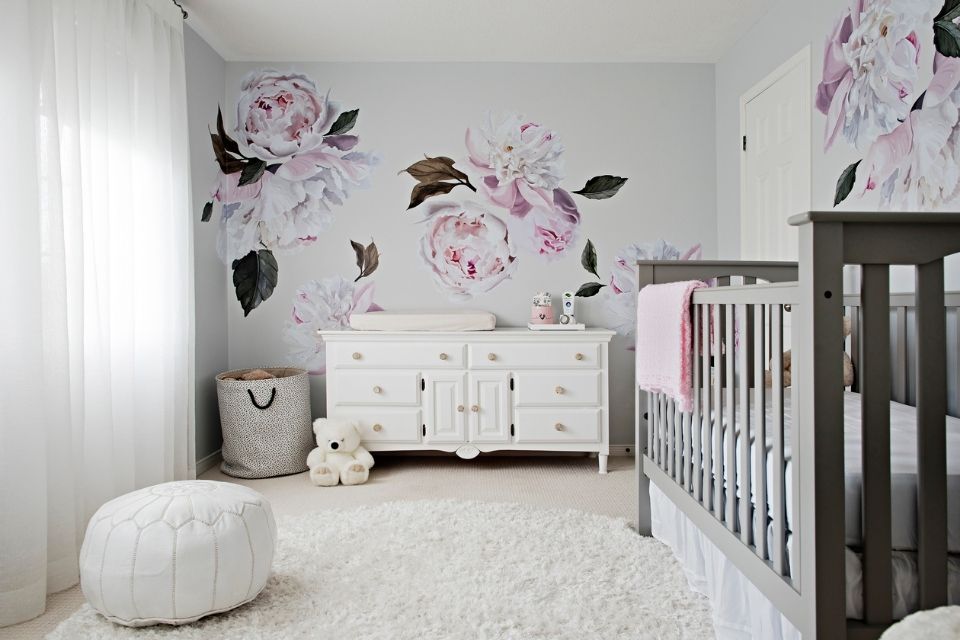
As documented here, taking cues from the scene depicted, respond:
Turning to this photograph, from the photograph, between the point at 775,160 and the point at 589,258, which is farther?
the point at 589,258

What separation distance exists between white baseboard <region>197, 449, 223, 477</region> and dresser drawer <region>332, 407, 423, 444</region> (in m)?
0.72

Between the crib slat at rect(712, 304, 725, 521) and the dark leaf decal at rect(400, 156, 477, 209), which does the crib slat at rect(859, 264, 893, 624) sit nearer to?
the crib slat at rect(712, 304, 725, 521)

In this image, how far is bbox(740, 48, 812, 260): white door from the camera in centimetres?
255

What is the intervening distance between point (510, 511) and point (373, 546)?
0.59m

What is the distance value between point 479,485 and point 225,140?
225cm

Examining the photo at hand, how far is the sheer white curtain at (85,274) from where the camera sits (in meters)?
1.70

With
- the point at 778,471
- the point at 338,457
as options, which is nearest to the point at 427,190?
the point at 338,457

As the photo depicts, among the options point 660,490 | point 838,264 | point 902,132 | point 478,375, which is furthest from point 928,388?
point 478,375

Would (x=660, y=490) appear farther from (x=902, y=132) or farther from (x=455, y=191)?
(x=455, y=191)

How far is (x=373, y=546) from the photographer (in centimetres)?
208

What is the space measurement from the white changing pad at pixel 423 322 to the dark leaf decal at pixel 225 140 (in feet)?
3.76

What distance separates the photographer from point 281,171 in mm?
3383

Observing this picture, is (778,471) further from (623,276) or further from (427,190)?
(427,190)

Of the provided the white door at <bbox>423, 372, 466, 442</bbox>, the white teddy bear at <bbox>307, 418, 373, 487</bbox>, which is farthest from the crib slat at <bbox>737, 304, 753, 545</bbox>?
the white teddy bear at <bbox>307, 418, 373, 487</bbox>
